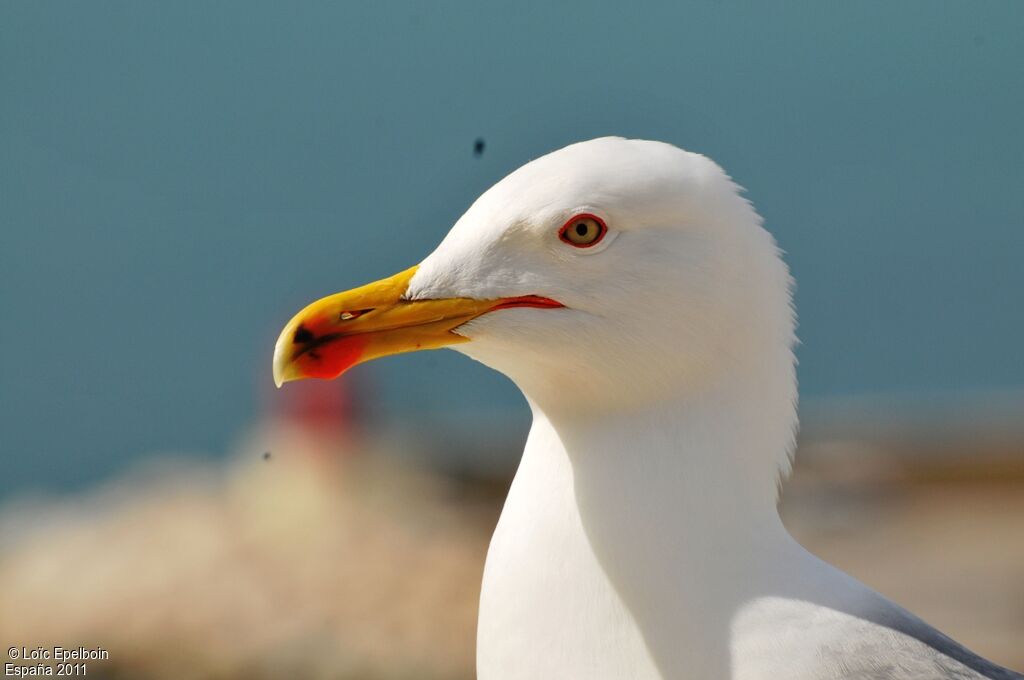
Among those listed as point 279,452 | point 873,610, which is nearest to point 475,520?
point 279,452

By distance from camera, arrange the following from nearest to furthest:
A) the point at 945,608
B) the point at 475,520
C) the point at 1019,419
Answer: the point at 945,608, the point at 475,520, the point at 1019,419

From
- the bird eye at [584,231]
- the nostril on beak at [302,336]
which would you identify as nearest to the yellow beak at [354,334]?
the nostril on beak at [302,336]

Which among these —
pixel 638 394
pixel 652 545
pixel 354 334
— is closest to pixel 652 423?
pixel 638 394

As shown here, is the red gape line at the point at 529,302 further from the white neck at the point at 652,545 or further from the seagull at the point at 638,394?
the white neck at the point at 652,545

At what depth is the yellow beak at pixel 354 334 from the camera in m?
2.61

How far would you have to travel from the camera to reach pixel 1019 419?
1631 cm

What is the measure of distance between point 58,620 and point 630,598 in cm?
570

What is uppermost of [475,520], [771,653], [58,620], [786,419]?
[475,520]

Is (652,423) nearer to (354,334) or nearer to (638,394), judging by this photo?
(638,394)

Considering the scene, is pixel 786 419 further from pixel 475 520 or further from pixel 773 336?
pixel 475 520

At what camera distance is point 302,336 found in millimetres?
2617

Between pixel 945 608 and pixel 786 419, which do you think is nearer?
pixel 786 419

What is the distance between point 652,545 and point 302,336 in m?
0.75

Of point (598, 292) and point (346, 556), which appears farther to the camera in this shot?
point (346, 556)
